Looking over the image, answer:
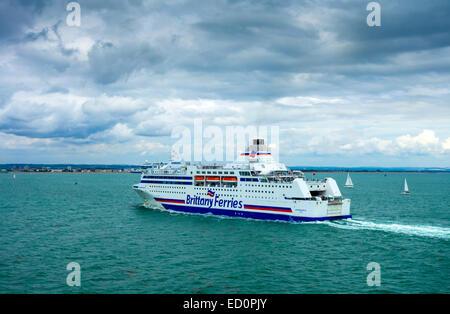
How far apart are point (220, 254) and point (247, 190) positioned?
14.4m

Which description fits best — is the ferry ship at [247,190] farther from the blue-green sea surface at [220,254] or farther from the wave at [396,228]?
the blue-green sea surface at [220,254]

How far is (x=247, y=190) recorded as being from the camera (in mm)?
39375

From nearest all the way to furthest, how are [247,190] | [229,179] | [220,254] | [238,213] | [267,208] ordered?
[220,254]
[267,208]
[247,190]
[238,213]
[229,179]

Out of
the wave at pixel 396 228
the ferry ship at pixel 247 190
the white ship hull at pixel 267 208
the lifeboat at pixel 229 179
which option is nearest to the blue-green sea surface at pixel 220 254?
the wave at pixel 396 228

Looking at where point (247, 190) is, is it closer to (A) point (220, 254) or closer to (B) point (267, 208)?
(B) point (267, 208)

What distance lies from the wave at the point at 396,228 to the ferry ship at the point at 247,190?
4.38ft

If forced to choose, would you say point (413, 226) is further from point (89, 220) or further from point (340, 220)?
point (89, 220)

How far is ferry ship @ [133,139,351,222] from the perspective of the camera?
36344mm

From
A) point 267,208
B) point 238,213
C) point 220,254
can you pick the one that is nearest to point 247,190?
point 238,213

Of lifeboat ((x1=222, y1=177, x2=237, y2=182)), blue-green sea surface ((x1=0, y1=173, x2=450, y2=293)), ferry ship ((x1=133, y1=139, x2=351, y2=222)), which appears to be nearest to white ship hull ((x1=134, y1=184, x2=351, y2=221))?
ferry ship ((x1=133, y1=139, x2=351, y2=222))

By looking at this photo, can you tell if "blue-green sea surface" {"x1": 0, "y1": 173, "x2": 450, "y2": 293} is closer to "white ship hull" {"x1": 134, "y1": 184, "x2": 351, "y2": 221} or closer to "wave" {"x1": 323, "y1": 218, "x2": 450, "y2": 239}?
"wave" {"x1": 323, "y1": 218, "x2": 450, "y2": 239}
